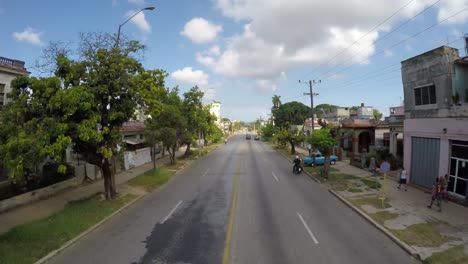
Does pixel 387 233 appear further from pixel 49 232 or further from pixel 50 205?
pixel 50 205

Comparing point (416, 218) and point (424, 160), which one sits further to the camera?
point (424, 160)

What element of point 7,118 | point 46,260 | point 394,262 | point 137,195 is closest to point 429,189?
point 394,262

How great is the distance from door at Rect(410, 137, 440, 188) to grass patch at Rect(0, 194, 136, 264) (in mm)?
17353

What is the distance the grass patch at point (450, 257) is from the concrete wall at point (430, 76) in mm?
10353

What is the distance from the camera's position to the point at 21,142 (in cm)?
1255

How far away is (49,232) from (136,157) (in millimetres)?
21403

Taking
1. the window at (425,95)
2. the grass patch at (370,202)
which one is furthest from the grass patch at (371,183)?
the window at (425,95)

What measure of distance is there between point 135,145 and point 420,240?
95.8 ft

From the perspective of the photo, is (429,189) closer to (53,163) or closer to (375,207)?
(375,207)

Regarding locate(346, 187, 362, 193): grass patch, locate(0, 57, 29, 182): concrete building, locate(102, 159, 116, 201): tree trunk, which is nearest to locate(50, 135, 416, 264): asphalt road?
locate(102, 159, 116, 201): tree trunk

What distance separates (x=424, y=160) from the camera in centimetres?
1948

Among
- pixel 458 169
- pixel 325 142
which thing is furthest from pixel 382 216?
pixel 325 142

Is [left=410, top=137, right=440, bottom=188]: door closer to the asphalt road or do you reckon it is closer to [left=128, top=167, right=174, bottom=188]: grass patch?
the asphalt road

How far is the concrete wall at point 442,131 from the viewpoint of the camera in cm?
1636
